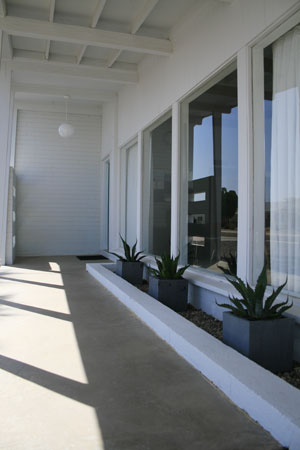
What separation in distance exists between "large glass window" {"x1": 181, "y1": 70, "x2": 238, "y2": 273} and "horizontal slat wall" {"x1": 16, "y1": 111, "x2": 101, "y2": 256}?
214 inches

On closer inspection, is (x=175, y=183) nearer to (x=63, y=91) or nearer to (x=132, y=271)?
(x=132, y=271)

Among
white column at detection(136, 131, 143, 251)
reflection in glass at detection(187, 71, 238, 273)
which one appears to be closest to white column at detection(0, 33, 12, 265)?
white column at detection(136, 131, 143, 251)

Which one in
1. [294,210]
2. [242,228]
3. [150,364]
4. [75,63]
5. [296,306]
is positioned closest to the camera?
[150,364]

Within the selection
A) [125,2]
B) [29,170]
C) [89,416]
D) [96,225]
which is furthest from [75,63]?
[89,416]

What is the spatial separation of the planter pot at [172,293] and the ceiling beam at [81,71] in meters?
4.43

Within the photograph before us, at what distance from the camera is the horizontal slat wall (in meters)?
9.41

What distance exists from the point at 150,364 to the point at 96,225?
776cm

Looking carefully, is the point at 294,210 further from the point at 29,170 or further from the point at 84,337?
the point at 29,170

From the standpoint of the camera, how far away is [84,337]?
2.85 meters

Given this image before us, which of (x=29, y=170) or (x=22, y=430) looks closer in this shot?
(x=22, y=430)

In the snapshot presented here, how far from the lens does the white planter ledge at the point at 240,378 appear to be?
1.51m

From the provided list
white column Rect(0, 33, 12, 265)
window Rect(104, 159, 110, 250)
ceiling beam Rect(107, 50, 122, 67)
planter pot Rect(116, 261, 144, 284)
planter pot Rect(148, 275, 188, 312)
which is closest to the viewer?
planter pot Rect(148, 275, 188, 312)

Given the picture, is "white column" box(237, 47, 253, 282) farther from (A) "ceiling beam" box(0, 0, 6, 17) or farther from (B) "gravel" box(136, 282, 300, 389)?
(A) "ceiling beam" box(0, 0, 6, 17)

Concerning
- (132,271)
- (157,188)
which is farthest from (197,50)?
(132,271)
